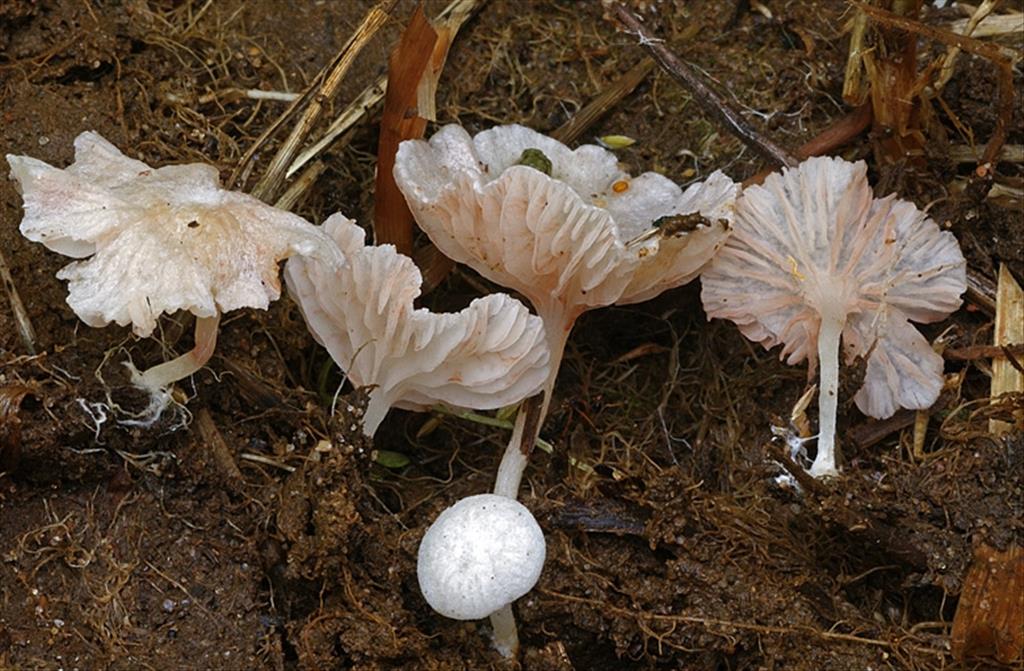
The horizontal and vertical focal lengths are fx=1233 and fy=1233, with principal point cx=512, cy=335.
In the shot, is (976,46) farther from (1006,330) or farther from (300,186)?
(300,186)

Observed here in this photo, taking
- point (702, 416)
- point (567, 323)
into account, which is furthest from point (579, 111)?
point (702, 416)

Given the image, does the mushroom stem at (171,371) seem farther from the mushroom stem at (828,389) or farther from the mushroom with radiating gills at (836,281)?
the mushroom stem at (828,389)

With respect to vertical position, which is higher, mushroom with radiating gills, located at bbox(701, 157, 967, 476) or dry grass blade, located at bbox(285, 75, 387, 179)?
dry grass blade, located at bbox(285, 75, 387, 179)

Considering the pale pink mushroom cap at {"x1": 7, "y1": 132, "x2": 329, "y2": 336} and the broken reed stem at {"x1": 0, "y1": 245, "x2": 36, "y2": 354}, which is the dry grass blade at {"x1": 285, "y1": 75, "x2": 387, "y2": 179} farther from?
the broken reed stem at {"x1": 0, "y1": 245, "x2": 36, "y2": 354}

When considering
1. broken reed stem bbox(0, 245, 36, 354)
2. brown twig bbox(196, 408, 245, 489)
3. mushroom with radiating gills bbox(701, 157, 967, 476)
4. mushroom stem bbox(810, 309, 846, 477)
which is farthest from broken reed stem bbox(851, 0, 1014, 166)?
broken reed stem bbox(0, 245, 36, 354)

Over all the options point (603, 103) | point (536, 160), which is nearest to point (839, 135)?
point (603, 103)

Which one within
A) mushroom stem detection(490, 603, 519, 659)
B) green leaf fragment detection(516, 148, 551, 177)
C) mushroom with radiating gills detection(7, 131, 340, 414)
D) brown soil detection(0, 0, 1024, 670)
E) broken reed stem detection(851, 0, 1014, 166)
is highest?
broken reed stem detection(851, 0, 1014, 166)

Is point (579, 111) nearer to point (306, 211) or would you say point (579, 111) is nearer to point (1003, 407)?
point (306, 211)

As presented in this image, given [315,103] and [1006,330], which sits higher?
[315,103]

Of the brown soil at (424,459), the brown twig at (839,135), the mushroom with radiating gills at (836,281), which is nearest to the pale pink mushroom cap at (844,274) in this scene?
the mushroom with radiating gills at (836,281)
